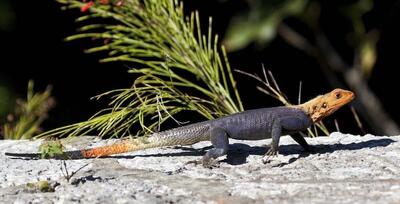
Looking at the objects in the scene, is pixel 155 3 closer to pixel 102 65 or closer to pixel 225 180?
pixel 225 180

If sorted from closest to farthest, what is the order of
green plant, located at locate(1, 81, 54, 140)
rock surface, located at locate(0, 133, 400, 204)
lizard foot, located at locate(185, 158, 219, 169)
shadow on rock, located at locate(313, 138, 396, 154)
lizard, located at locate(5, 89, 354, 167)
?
rock surface, located at locate(0, 133, 400, 204)
lizard foot, located at locate(185, 158, 219, 169)
lizard, located at locate(5, 89, 354, 167)
shadow on rock, located at locate(313, 138, 396, 154)
green plant, located at locate(1, 81, 54, 140)

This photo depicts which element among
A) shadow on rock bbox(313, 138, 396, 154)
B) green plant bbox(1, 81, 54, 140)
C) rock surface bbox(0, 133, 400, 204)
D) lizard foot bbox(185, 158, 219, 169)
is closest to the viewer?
rock surface bbox(0, 133, 400, 204)

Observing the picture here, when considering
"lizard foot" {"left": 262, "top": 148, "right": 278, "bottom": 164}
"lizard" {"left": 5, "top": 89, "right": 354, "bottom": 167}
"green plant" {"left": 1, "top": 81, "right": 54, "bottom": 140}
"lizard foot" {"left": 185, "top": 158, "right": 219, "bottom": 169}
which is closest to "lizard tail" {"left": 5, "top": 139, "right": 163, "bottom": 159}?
"lizard" {"left": 5, "top": 89, "right": 354, "bottom": 167}

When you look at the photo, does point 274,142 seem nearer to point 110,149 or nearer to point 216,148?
point 216,148

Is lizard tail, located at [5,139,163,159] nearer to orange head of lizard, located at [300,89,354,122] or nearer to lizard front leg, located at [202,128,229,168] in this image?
lizard front leg, located at [202,128,229,168]

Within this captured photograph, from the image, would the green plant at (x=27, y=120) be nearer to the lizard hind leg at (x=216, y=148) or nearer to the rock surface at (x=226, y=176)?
the rock surface at (x=226, y=176)

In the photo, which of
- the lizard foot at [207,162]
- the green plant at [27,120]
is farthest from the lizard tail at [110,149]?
the green plant at [27,120]
